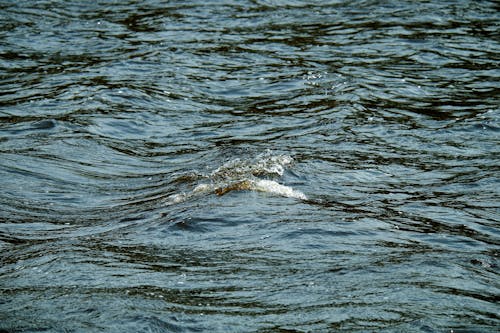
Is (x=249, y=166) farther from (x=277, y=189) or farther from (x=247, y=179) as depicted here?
(x=277, y=189)

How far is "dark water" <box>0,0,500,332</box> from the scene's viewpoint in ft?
16.6

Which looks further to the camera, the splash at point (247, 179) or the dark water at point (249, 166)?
the splash at point (247, 179)

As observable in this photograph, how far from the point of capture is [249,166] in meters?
8.00

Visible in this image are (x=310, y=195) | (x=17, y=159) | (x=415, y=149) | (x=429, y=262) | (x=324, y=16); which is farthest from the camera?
(x=324, y=16)

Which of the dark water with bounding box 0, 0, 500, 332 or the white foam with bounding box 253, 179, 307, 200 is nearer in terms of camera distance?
the dark water with bounding box 0, 0, 500, 332

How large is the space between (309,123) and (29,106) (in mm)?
3404

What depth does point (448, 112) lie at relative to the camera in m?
10.2

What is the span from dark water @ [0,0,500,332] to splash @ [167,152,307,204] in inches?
1.2

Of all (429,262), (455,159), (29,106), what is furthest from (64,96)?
(429,262)

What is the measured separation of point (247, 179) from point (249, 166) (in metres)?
0.47

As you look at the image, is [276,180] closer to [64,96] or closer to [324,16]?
[64,96]

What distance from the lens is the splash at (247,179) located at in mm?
7285

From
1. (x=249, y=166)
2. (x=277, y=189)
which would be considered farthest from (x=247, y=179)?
(x=249, y=166)

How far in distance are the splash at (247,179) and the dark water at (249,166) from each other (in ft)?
0.10
